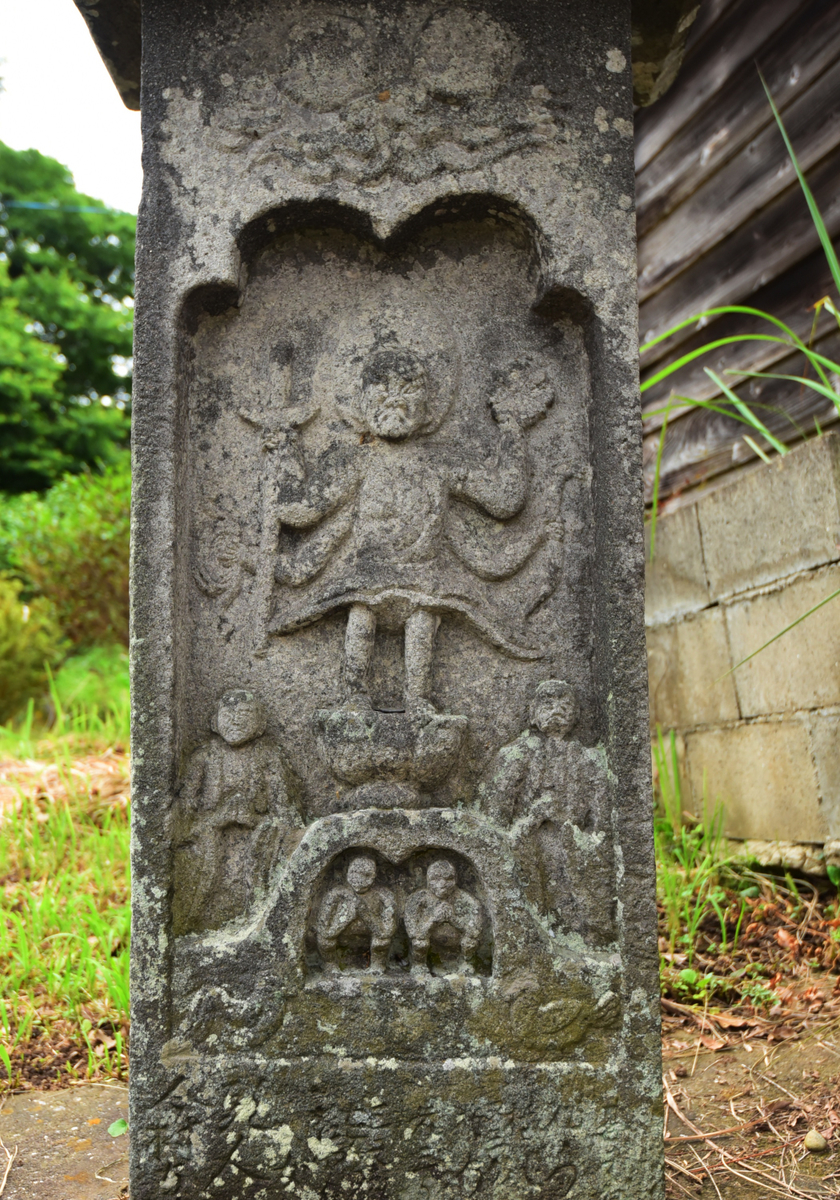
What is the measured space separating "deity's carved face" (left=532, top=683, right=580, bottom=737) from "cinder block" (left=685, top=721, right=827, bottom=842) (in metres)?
1.53

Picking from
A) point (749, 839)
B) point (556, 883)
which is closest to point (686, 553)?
point (749, 839)

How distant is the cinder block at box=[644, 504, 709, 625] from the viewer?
3859 mm

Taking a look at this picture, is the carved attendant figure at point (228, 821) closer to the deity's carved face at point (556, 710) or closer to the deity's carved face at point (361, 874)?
the deity's carved face at point (361, 874)

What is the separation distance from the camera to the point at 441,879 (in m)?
2.00

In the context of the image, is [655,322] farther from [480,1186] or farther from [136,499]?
[480,1186]

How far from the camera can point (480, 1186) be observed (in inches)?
73.9

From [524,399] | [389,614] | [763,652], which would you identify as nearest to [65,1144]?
[389,614]

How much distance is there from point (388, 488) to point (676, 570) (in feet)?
7.25

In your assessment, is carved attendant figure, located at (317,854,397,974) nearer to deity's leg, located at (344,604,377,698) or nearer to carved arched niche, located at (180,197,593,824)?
carved arched niche, located at (180,197,593,824)

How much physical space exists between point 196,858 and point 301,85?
1.79 m

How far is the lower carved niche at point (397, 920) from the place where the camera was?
1.98 meters

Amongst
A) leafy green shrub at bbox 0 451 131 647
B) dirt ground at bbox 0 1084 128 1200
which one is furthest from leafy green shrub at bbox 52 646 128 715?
dirt ground at bbox 0 1084 128 1200

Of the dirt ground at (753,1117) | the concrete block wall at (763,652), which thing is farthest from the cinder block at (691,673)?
the dirt ground at (753,1117)

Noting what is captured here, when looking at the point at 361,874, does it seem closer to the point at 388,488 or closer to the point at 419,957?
the point at 419,957
